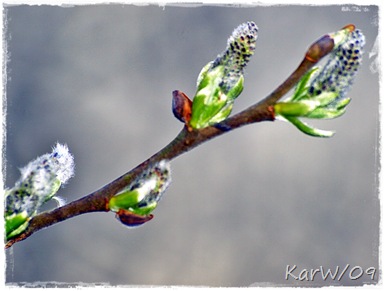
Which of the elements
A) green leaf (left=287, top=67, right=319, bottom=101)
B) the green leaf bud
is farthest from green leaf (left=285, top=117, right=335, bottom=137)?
the green leaf bud

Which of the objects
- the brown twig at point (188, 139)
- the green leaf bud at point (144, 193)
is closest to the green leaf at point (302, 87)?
the brown twig at point (188, 139)

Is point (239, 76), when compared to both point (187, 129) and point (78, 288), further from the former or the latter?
point (78, 288)

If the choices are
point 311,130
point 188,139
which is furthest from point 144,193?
point 311,130

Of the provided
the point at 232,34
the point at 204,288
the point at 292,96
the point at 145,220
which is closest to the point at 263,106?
the point at 292,96

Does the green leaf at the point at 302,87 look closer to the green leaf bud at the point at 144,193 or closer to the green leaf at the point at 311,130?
the green leaf at the point at 311,130

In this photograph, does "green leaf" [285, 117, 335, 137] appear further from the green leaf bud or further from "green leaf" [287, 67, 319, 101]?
the green leaf bud

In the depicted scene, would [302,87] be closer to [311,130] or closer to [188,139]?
[311,130]

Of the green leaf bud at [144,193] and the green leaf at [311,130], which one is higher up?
the green leaf at [311,130]

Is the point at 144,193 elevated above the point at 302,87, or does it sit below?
below
